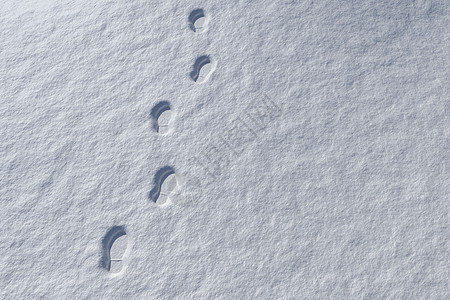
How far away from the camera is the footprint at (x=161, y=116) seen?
3.82 metres

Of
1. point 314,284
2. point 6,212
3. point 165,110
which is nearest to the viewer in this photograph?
point 314,284

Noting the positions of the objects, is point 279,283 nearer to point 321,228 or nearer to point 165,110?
point 321,228

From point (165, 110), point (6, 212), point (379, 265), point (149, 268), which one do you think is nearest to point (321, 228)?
point (379, 265)

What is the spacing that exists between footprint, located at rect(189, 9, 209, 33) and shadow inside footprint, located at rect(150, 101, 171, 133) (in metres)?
0.76

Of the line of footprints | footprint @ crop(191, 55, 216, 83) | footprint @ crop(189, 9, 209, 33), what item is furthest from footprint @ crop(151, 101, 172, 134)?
footprint @ crop(189, 9, 209, 33)

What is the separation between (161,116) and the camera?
3861mm

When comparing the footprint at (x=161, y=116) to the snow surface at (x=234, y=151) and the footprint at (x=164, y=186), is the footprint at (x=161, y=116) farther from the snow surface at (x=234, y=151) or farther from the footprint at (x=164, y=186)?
the footprint at (x=164, y=186)

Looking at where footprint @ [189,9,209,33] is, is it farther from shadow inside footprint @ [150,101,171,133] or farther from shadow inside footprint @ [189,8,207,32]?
shadow inside footprint @ [150,101,171,133]

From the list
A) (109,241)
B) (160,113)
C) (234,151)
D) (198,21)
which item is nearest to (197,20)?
(198,21)

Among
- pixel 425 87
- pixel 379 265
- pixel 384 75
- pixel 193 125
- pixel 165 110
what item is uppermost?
pixel 165 110

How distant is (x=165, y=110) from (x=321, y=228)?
60.8 inches

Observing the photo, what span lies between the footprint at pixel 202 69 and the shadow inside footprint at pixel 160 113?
334 millimetres

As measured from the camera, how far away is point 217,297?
10.8ft

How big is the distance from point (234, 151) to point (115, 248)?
3.75 ft
